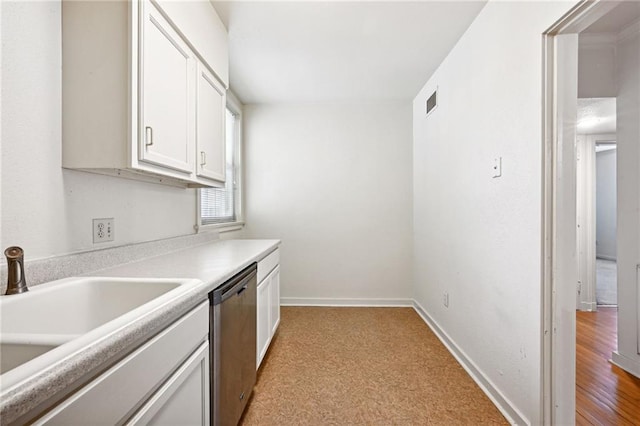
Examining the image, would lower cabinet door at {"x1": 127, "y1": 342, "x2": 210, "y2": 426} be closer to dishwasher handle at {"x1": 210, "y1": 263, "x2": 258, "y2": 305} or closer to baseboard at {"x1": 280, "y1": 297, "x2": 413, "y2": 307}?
dishwasher handle at {"x1": 210, "y1": 263, "x2": 258, "y2": 305}

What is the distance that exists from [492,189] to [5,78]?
237 cm

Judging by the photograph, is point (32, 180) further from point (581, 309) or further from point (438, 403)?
point (581, 309)

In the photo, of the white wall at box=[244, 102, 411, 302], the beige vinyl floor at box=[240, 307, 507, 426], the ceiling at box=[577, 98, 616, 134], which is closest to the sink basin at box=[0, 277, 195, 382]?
the beige vinyl floor at box=[240, 307, 507, 426]

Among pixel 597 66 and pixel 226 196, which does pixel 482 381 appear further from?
pixel 226 196

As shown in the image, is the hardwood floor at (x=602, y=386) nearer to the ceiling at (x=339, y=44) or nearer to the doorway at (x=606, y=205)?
the ceiling at (x=339, y=44)

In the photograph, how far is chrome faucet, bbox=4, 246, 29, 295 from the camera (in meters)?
0.98

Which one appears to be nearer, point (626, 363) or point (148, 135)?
point (148, 135)

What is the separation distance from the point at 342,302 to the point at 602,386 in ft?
7.99

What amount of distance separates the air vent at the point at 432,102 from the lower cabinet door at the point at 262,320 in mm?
2300

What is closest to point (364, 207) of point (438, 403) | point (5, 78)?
point (438, 403)

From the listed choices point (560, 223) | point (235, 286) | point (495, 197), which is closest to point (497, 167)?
point (495, 197)

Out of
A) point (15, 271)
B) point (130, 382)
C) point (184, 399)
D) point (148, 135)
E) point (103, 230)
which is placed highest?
point (148, 135)

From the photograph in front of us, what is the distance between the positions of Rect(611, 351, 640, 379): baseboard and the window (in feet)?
11.2

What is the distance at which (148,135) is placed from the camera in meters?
1.35
